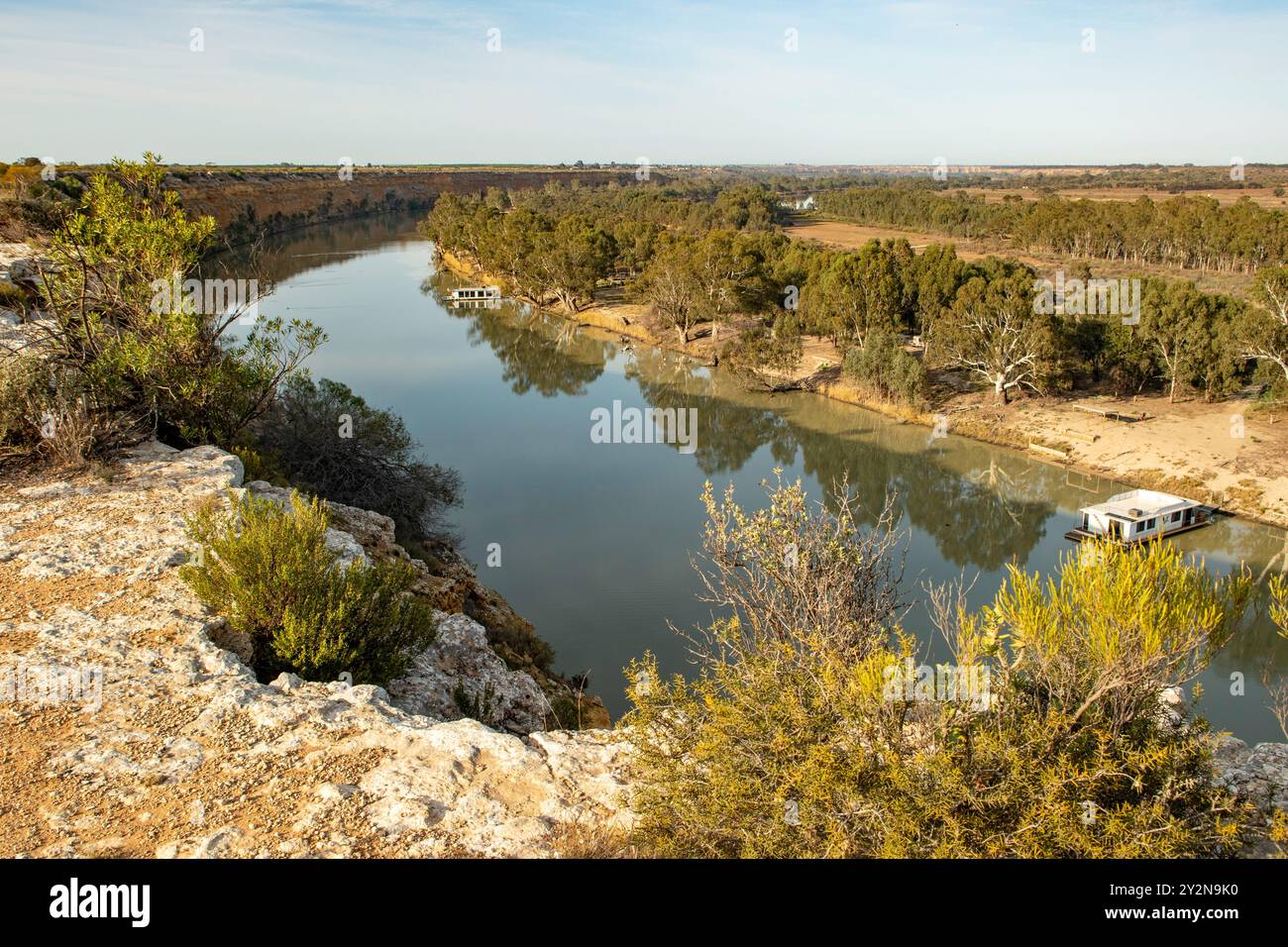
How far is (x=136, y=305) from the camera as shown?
1074cm

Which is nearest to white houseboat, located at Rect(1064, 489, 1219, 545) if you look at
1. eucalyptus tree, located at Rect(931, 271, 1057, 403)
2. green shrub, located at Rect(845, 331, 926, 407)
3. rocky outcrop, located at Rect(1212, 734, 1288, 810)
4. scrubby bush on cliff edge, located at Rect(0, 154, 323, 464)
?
eucalyptus tree, located at Rect(931, 271, 1057, 403)

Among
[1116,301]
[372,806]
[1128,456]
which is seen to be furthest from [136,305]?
[1116,301]

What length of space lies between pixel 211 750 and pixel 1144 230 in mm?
51656

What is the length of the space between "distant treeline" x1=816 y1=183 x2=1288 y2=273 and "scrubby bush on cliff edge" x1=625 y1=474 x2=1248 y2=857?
44.1 meters

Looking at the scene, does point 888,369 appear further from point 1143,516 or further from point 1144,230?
point 1144,230

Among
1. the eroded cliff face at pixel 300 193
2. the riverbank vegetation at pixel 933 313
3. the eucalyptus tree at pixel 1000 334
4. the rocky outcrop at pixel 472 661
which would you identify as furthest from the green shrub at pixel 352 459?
the eroded cliff face at pixel 300 193

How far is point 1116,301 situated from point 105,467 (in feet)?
81.9

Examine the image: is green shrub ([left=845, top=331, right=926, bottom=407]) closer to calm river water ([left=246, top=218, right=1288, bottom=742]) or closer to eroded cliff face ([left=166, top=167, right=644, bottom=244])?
calm river water ([left=246, top=218, right=1288, bottom=742])

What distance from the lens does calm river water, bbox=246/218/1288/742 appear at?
1330 centimetres

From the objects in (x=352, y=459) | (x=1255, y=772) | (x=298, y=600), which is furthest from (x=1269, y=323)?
(x=298, y=600)

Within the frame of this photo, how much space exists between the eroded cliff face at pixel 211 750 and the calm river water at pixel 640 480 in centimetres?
488

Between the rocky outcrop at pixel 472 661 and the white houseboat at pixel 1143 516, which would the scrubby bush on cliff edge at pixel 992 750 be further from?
the white houseboat at pixel 1143 516

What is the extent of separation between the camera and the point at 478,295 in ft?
143

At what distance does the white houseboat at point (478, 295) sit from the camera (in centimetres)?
4294
